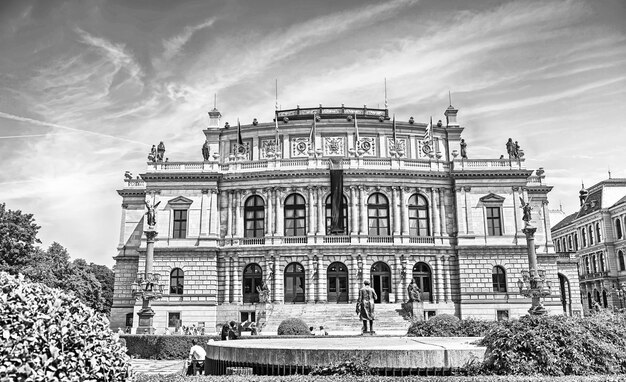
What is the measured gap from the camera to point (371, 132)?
184 ft

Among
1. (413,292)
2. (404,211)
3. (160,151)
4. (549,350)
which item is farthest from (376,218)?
(549,350)

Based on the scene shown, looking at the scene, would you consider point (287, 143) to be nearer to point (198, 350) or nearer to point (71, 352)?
point (198, 350)

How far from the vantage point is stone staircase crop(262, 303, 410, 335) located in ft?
145

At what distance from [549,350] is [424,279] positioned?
37942 millimetres

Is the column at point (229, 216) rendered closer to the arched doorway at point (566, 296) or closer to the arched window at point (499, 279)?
the arched window at point (499, 279)

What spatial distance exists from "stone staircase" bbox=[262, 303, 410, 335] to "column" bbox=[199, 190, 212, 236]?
9.29 m

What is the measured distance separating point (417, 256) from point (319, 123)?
638 inches

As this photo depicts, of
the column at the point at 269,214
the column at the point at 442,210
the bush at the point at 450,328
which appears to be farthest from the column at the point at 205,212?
the bush at the point at 450,328

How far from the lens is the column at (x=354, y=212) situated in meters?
49.5

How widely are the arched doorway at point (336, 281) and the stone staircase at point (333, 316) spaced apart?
159cm

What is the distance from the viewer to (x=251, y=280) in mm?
49938

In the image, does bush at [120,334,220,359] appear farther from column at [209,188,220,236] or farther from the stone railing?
the stone railing

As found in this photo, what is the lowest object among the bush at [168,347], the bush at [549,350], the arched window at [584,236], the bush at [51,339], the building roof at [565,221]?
the bush at [168,347]

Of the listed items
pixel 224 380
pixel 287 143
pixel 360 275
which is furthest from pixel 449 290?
pixel 224 380
